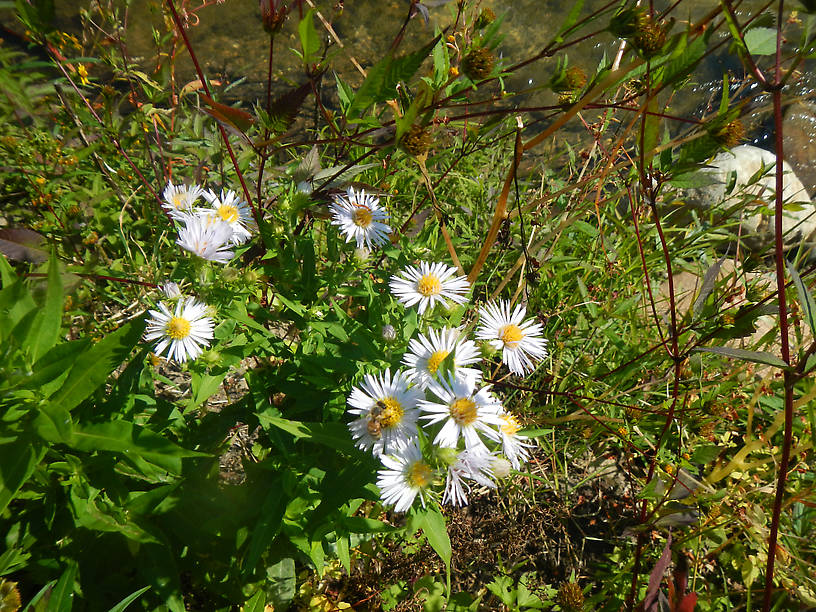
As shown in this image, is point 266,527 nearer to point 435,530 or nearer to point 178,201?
point 435,530

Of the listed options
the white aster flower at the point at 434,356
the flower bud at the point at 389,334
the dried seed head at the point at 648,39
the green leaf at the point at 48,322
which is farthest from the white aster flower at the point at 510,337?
the green leaf at the point at 48,322

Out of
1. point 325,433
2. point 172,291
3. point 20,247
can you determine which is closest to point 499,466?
point 325,433

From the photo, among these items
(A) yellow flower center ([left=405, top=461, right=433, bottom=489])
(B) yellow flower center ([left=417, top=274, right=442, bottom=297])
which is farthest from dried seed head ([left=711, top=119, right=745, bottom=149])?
(A) yellow flower center ([left=405, top=461, right=433, bottom=489])

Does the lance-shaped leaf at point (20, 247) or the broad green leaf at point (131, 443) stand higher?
the lance-shaped leaf at point (20, 247)

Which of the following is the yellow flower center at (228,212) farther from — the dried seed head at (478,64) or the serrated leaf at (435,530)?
the serrated leaf at (435,530)

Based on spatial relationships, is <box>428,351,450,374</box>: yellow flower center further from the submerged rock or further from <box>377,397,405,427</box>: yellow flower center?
the submerged rock
